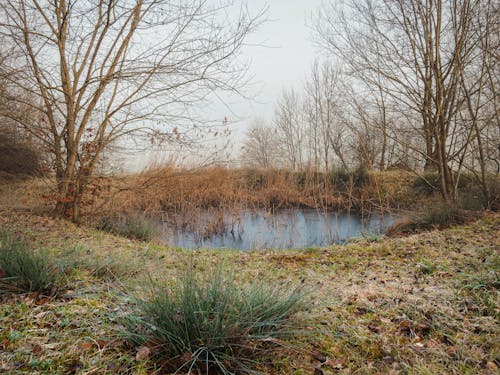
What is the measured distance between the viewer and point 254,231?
25.7 ft

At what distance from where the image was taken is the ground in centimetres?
184

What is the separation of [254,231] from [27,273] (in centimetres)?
544

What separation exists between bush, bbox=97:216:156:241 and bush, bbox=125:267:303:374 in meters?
4.40

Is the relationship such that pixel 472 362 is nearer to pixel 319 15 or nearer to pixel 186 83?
pixel 186 83

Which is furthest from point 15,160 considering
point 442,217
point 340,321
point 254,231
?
point 442,217

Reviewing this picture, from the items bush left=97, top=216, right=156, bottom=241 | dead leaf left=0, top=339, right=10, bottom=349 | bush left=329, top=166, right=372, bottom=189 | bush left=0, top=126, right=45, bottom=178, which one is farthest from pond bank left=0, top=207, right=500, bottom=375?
bush left=329, top=166, right=372, bottom=189

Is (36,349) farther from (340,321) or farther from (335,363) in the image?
(340,321)

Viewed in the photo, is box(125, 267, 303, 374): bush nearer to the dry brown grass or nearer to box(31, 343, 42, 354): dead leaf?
box(31, 343, 42, 354): dead leaf

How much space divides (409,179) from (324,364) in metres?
10.6

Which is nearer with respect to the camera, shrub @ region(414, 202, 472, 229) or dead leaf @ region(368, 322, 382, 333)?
dead leaf @ region(368, 322, 382, 333)

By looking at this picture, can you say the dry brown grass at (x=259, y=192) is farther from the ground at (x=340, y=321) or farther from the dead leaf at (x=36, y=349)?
the dead leaf at (x=36, y=349)

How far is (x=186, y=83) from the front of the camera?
582 centimetres

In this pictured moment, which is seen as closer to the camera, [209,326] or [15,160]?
[209,326]

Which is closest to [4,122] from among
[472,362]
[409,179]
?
[472,362]
